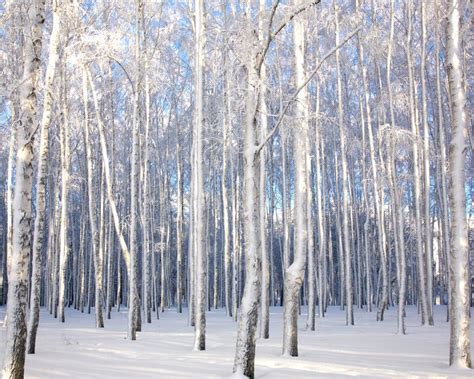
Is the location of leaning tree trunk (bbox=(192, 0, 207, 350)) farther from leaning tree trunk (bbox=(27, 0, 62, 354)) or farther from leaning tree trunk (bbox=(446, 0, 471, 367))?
leaning tree trunk (bbox=(446, 0, 471, 367))

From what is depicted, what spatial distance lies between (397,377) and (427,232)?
1034 centimetres

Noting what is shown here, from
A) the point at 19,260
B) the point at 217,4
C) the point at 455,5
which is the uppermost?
the point at 217,4

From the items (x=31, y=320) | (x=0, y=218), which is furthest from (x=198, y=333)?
(x=0, y=218)

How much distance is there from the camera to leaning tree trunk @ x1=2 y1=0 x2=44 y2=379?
555 cm

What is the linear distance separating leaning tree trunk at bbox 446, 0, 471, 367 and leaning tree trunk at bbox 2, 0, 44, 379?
19.3 feet

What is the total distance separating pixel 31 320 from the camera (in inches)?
352

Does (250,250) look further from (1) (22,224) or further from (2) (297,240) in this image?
(1) (22,224)

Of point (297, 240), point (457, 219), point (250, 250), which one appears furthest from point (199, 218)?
point (457, 219)

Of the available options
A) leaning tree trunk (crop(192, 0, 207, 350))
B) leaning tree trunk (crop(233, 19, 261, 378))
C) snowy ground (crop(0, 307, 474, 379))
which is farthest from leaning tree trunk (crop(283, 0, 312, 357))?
leaning tree trunk (crop(192, 0, 207, 350))

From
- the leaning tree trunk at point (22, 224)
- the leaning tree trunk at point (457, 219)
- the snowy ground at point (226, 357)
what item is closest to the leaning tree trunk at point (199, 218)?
the snowy ground at point (226, 357)

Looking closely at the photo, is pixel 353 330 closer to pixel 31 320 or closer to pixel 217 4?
pixel 31 320

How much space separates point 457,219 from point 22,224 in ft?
20.3

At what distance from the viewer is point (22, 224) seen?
227 inches

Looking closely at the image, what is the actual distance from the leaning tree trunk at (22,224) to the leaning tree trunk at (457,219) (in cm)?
590
